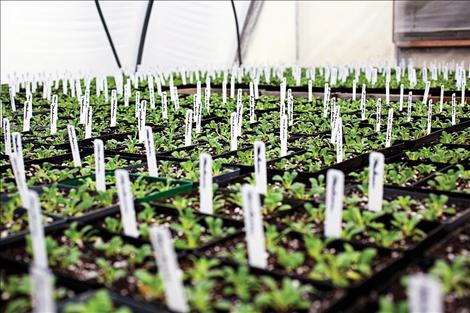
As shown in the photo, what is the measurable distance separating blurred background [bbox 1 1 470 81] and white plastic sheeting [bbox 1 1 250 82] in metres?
0.02

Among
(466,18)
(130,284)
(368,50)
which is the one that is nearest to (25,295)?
(130,284)

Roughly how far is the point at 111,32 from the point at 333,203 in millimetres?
10534

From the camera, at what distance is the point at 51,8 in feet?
35.6

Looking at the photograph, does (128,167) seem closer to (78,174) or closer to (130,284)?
(78,174)

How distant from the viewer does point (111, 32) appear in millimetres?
11906

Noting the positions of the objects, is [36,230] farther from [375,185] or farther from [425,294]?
[375,185]

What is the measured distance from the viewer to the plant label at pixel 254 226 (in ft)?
5.99

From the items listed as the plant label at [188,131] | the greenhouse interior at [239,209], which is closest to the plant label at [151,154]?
the greenhouse interior at [239,209]

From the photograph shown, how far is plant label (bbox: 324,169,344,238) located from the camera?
2027mm

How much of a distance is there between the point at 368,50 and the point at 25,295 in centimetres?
1212

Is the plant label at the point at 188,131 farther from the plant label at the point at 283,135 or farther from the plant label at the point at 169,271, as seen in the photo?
the plant label at the point at 169,271

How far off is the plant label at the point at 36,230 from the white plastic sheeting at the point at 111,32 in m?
9.22

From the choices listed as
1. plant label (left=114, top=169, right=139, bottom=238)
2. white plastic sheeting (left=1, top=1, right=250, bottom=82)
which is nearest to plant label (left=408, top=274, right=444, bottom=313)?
plant label (left=114, top=169, right=139, bottom=238)

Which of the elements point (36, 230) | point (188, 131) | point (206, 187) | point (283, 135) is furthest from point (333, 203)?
point (188, 131)
